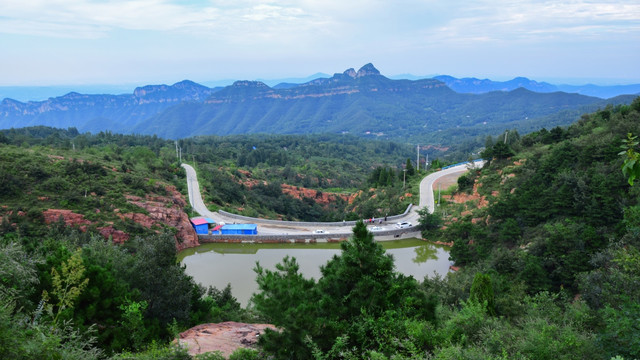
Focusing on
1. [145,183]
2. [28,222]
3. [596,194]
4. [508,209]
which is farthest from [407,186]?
[28,222]

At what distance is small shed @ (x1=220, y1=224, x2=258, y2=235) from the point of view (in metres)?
32.6

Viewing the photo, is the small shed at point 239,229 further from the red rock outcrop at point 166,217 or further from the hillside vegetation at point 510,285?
the hillside vegetation at point 510,285

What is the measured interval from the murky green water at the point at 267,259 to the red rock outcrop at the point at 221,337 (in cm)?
1109

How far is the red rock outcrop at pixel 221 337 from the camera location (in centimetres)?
964

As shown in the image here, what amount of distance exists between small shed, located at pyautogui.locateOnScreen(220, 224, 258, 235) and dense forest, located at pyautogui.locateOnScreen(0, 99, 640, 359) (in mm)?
5364

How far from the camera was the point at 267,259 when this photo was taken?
93.9 ft

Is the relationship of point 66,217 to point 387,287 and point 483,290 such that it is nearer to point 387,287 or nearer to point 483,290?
point 387,287

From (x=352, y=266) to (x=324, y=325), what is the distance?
58.6 inches

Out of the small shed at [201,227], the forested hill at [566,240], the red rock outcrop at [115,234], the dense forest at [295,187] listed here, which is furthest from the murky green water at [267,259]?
the dense forest at [295,187]

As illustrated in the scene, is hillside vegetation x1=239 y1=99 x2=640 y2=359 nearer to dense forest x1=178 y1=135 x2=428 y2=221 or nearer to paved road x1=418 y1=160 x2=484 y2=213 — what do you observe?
paved road x1=418 y1=160 x2=484 y2=213

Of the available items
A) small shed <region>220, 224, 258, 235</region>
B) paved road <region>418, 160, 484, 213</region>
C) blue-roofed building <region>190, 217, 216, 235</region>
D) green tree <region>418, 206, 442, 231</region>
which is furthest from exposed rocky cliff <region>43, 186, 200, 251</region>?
paved road <region>418, 160, 484, 213</region>

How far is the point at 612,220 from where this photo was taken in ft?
61.8

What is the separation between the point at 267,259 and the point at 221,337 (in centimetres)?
1799

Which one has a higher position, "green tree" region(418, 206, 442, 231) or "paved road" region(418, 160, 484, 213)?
"paved road" region(418, 160, 484, 213)
